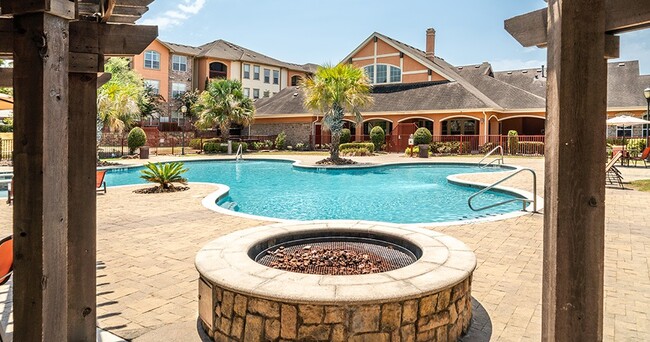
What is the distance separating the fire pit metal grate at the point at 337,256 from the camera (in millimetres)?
4305

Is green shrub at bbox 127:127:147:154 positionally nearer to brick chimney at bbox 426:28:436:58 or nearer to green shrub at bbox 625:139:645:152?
brick chimney at bbox 426:28:436:58

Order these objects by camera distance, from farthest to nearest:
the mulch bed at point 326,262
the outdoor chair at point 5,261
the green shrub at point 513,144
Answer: the green shrub at point 513,144 < the mulch bed at point 326,262 < the outdoor chair at point 5,261

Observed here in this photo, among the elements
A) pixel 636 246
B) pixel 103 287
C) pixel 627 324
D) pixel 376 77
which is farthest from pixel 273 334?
pixel 376 77

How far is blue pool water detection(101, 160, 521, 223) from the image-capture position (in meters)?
11.0

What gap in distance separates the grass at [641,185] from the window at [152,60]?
41.3 meters

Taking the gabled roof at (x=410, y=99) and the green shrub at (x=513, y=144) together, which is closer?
the green shrub at (x=513, y=144)

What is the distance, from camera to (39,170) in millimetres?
2256

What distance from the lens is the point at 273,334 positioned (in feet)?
10.8

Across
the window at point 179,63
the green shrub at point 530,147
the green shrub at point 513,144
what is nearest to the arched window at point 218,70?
the window at point 179,63

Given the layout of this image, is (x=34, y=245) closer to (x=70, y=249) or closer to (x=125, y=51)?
(x=70, y=249)

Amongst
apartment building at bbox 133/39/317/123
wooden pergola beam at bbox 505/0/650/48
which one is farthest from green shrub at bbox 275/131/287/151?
wooden pergola beam at bbox 505/0/650/48

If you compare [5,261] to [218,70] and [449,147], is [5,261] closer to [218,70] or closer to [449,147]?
[449,147]

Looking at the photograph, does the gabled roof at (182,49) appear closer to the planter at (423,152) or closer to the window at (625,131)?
the planter at (423,152)

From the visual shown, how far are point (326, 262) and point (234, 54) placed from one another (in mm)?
46256
